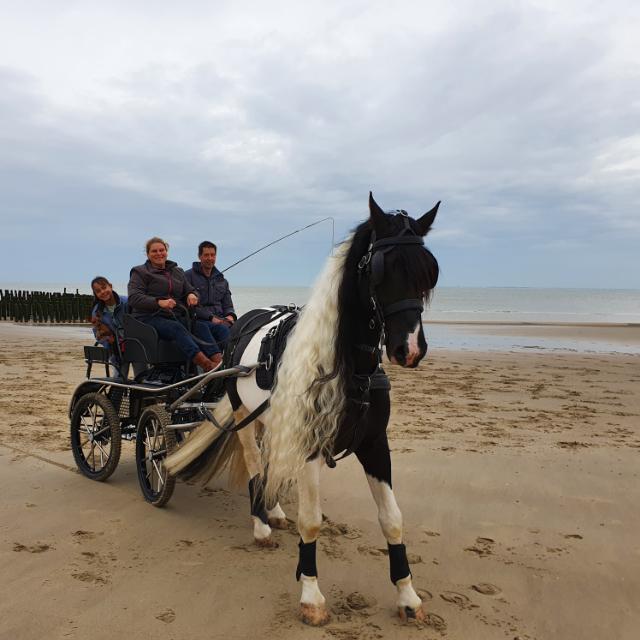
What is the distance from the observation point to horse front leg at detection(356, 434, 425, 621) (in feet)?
9.91

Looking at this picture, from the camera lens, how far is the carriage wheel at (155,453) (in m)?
4.48

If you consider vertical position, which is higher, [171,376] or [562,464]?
[171,376]

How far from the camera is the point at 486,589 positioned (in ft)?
10.9

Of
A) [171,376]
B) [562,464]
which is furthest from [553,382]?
[171,376]

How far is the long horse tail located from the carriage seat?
75 cm

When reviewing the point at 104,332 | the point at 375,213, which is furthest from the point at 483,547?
the point at 104,332

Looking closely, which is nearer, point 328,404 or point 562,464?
point 328,404

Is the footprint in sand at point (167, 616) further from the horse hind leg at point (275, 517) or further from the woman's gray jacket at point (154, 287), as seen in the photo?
the woman's gray jacket at point (154, 287)

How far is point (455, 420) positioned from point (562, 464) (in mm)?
2074

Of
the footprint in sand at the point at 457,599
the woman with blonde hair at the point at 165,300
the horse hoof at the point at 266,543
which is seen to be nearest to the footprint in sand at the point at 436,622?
the footprint in sand at the point at 457,599

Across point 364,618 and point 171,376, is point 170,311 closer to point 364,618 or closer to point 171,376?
point 171,376

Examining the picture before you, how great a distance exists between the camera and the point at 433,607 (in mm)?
3141

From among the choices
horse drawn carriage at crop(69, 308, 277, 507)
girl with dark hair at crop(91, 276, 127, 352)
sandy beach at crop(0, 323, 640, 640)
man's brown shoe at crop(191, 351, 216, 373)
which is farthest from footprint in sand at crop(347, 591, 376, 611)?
girl with dark hair at crop(91, 276, 127, 352)

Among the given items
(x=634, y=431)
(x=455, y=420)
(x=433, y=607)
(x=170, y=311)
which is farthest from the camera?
(x=455, y=420)
